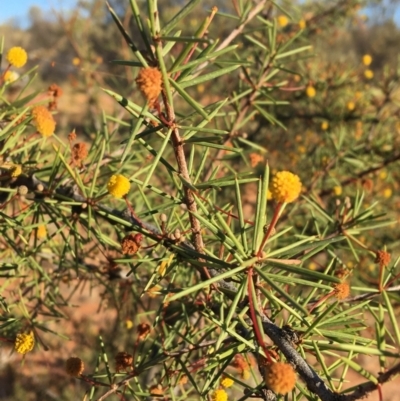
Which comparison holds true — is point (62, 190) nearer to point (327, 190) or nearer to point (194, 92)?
point (327, 190)

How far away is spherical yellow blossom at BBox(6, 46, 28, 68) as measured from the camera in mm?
737

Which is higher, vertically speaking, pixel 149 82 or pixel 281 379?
pixel 149 82

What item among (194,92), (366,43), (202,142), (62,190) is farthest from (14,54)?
(366,43)

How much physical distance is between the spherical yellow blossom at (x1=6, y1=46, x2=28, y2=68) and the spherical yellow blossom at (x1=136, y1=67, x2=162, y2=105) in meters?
0.51

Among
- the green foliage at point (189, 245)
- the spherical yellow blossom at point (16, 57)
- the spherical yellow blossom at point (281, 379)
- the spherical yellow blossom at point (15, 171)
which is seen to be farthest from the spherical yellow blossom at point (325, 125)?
the spherical yellow blossom at point (281, 379)

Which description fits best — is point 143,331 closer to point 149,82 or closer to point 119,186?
point 119,186

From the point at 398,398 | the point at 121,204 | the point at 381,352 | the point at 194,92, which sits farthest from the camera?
the point at 398,398

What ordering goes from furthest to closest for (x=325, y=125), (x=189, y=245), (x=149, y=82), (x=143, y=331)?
(x=325, y=125)
(x=143, y=331)
(x=189, y=245)
(x=149, y=82)

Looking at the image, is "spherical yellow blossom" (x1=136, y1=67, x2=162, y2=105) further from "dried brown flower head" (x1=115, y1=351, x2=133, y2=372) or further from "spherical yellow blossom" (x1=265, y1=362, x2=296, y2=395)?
"dried brown flower head" (x1=115, y1=351, x2=133, y2=372)

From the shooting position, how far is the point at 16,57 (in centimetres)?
74

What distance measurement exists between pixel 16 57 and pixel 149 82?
53 centimetres

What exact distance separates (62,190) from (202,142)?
34 centimetres

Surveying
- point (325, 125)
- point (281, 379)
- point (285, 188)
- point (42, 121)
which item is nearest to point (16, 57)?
point (42, 121)

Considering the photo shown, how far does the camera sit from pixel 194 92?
3.01 m
